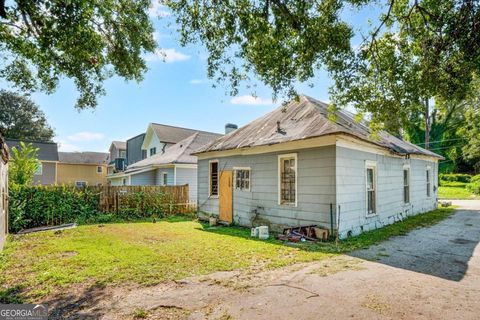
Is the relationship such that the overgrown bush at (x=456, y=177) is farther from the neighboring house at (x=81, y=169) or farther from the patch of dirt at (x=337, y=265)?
the neighboring house at (x=81, y=169)

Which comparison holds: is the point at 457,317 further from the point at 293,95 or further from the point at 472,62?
the point at 293,95

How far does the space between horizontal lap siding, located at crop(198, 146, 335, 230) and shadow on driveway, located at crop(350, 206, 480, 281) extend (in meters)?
1.78

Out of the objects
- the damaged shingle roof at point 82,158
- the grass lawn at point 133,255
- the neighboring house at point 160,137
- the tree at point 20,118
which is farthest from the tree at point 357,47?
the tree at point 20,118

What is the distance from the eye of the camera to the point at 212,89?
730 centimetres

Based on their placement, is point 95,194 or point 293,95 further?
point 95,194

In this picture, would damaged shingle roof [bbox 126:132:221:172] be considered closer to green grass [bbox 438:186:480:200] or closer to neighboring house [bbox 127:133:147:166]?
neighboring house [bbox 127:133:147:166]

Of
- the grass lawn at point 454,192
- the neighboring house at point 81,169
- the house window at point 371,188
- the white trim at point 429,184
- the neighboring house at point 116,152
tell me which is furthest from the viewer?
the neighboring house at point 116,152

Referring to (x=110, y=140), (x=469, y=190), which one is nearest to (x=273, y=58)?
(x=469, y=190)

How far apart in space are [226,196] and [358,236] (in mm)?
5216

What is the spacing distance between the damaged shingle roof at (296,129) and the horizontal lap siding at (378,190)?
0.63 meters

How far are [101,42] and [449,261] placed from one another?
9.77 m

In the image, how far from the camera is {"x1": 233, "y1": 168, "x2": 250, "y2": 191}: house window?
34.9 feet

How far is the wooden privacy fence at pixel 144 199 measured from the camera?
13.1 metres

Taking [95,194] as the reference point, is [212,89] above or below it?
above
